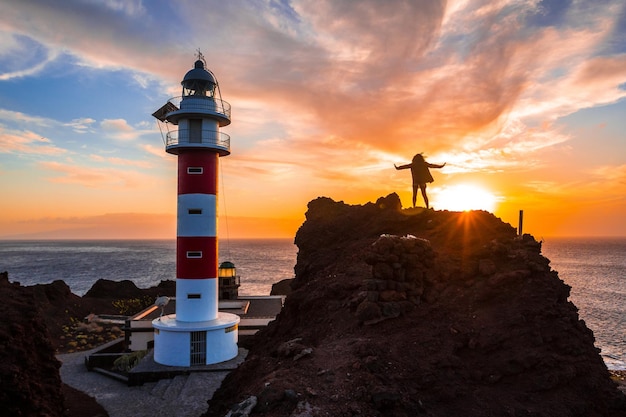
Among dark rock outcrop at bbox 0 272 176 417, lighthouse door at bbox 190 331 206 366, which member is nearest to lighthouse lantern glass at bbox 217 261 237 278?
lighthouse door at bbox 190 331 206 366

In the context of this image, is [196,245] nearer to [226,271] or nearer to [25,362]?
[25,362]

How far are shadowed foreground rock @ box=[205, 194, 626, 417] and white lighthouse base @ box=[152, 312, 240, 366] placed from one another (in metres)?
10.8

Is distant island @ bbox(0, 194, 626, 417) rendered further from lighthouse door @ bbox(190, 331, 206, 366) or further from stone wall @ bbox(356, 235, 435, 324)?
lighthouse door @ bbox(190, 331, 206, 366)

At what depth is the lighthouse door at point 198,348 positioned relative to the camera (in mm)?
24703

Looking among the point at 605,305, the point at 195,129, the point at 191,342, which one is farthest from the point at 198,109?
the point at 605,305

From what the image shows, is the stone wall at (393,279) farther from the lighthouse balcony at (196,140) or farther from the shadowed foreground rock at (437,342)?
the lighthouse balcony at (196,140)

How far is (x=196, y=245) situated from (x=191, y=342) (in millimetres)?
5391

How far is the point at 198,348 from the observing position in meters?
24.8

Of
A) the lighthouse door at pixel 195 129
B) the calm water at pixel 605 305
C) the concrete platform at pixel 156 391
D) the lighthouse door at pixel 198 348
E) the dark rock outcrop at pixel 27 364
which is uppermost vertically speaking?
the lighthouse door at pixel 195 129

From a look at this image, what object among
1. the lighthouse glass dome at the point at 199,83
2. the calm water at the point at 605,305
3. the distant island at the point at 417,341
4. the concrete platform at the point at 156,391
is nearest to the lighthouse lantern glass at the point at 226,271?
the concrete platform at the point at 156,391

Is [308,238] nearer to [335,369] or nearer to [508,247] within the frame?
[508,247]

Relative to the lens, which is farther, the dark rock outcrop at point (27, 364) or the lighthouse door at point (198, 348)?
the lighthouse door at point (198, 348)

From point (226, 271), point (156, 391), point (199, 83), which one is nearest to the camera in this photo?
point (156, 391)

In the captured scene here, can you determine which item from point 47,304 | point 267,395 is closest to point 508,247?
point 267,395
